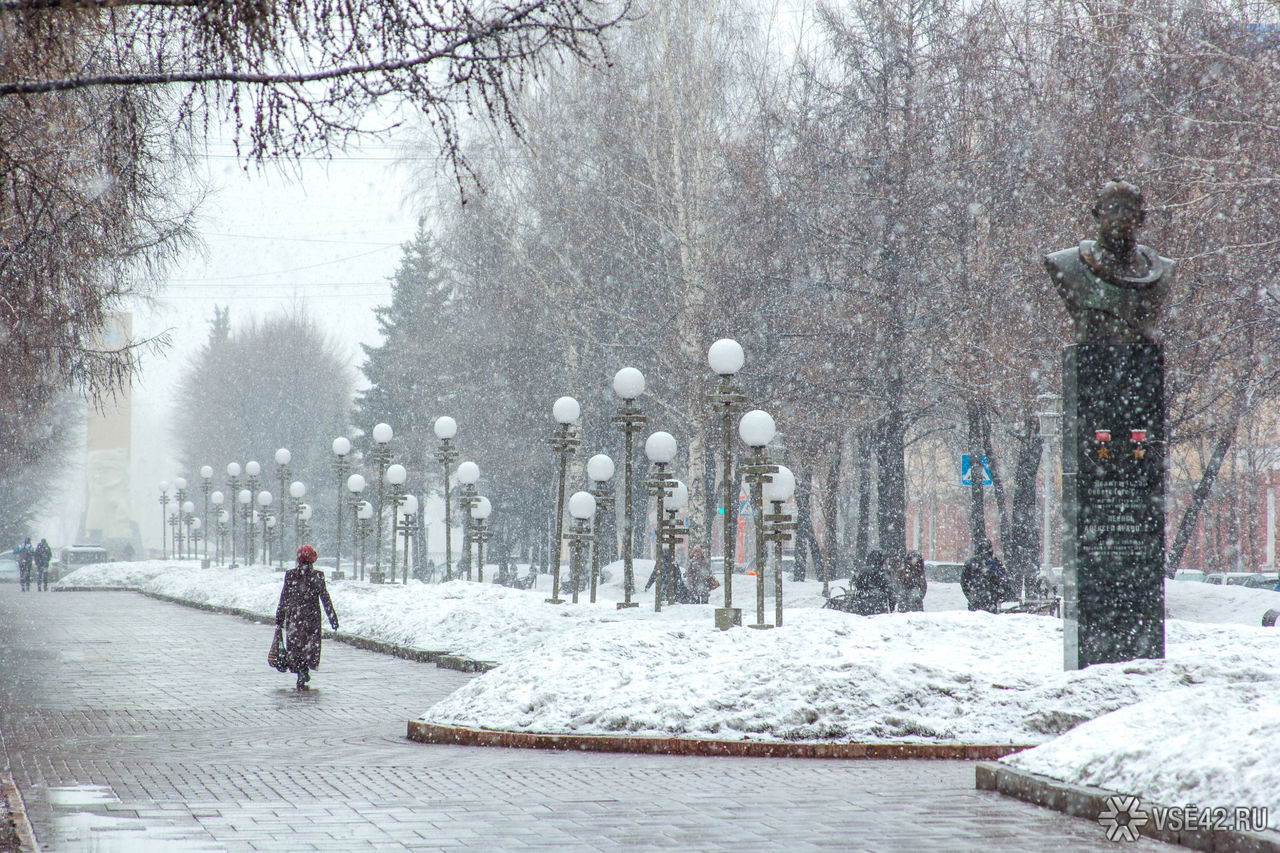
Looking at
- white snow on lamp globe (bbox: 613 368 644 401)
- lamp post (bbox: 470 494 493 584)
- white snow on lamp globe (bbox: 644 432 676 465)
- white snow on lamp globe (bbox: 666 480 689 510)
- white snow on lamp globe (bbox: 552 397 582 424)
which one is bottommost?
lamp post (bbox: 470 494 493 584)

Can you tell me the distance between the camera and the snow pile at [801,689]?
30.2ft

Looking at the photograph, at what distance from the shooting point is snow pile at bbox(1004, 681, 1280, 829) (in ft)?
18.6

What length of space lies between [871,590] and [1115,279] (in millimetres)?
9692

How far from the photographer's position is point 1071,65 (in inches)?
829

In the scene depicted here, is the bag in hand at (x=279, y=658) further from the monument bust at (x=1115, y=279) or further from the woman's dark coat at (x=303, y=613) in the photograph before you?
the monument bust at (x=1115, y=279)

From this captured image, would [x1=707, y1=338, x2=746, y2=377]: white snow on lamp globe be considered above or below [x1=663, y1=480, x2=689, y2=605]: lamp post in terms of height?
above

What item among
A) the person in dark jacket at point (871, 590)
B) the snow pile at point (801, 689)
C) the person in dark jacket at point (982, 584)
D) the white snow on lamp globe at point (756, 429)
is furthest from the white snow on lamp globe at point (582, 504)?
the snow pile at point (801, 689)

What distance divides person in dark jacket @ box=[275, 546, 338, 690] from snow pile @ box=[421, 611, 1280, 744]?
3696 millimetres

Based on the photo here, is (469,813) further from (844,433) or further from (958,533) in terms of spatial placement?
(958,533)

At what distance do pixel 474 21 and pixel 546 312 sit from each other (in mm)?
30831

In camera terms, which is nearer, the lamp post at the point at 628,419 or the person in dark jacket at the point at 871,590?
the lamp post at the point at 628,419

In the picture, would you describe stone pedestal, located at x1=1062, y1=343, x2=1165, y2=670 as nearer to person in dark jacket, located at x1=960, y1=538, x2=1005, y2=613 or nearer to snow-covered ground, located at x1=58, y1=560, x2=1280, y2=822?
snow-covered ground, located at x1=58, y1=560, x2=1280, y2=822

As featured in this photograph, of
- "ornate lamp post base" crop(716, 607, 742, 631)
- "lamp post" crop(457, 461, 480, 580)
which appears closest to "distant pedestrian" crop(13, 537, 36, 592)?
"lamp post" crop(457, 461, 480, 580)

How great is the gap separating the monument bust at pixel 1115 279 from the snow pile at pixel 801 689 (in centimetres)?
279
